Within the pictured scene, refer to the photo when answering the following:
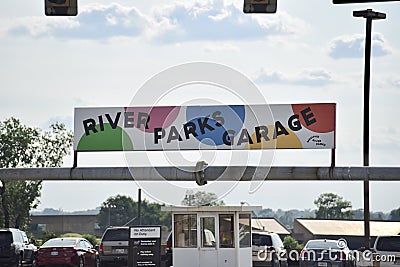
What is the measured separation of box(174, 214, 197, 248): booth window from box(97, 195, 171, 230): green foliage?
70.7 m

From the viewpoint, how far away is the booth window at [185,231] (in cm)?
2850

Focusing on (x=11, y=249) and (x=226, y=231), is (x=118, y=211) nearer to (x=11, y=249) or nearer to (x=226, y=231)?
(x=11, y=249)

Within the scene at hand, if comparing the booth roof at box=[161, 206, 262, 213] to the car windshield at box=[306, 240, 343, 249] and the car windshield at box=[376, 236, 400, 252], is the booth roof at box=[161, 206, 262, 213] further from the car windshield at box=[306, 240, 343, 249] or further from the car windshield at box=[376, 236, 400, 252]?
the car windshield at box=[376, 236, 400, 252]

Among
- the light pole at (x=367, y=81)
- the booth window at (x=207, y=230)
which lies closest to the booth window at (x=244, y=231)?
the booth window at (x=207, y=230)

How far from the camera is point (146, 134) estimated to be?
26.5 metres

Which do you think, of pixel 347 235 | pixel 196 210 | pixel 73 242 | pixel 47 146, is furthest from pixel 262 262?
pixel 347 235

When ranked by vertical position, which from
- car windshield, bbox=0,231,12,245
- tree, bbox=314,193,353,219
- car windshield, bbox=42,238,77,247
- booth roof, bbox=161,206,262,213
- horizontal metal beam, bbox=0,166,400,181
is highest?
horizontal metal beam, bbox=0,166,400,181

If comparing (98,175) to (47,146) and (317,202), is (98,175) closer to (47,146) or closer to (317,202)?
(47,146)

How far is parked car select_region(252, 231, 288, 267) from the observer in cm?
3147

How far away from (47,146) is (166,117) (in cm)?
Result: 2614

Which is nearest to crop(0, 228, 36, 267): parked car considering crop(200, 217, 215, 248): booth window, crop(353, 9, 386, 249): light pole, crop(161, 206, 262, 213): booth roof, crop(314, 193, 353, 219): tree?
crop(161, 206, 262, 213): booth roof

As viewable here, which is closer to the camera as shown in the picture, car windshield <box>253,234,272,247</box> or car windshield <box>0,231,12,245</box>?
car windshield <box>253,234,272,247</box>

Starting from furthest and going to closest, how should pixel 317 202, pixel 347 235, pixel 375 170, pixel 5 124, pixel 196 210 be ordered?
pixel 317 202 → pixel 347 235 → pixel 5 124 → pixel 196 210 → pixel 375 170

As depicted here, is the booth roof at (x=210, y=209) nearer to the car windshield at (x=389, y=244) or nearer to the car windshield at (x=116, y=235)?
the car windshield at (x=116, y=235)
